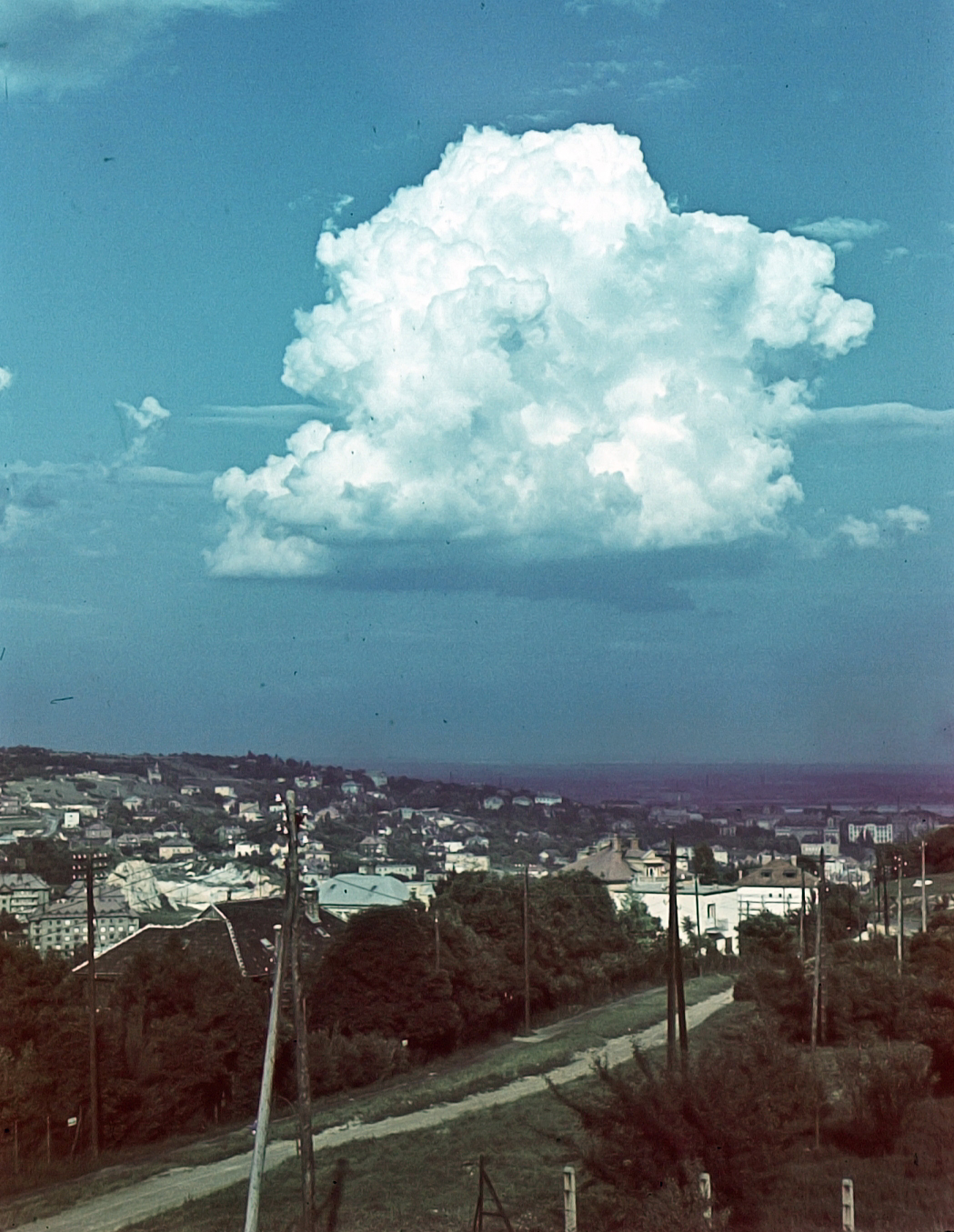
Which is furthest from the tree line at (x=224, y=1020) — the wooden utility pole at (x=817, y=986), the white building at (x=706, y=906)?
the white building at (x=706, y=906)

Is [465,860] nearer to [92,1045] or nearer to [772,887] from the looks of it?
[772,887]

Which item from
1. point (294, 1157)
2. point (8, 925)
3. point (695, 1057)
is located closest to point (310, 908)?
point (8, 925)

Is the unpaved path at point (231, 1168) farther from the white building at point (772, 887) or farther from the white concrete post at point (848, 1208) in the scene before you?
the white building at point (772, 887)

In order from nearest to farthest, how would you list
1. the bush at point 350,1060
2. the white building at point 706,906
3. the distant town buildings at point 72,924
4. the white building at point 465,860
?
the bush at point 350,1060, the distant town buildings at point 72,924, the white building at point 465,860, the white building at point 706,906

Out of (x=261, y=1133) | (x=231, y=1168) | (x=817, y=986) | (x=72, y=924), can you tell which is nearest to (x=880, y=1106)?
(x=261, y=1133)

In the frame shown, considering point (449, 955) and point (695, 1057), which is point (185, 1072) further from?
point (695, 1057)
